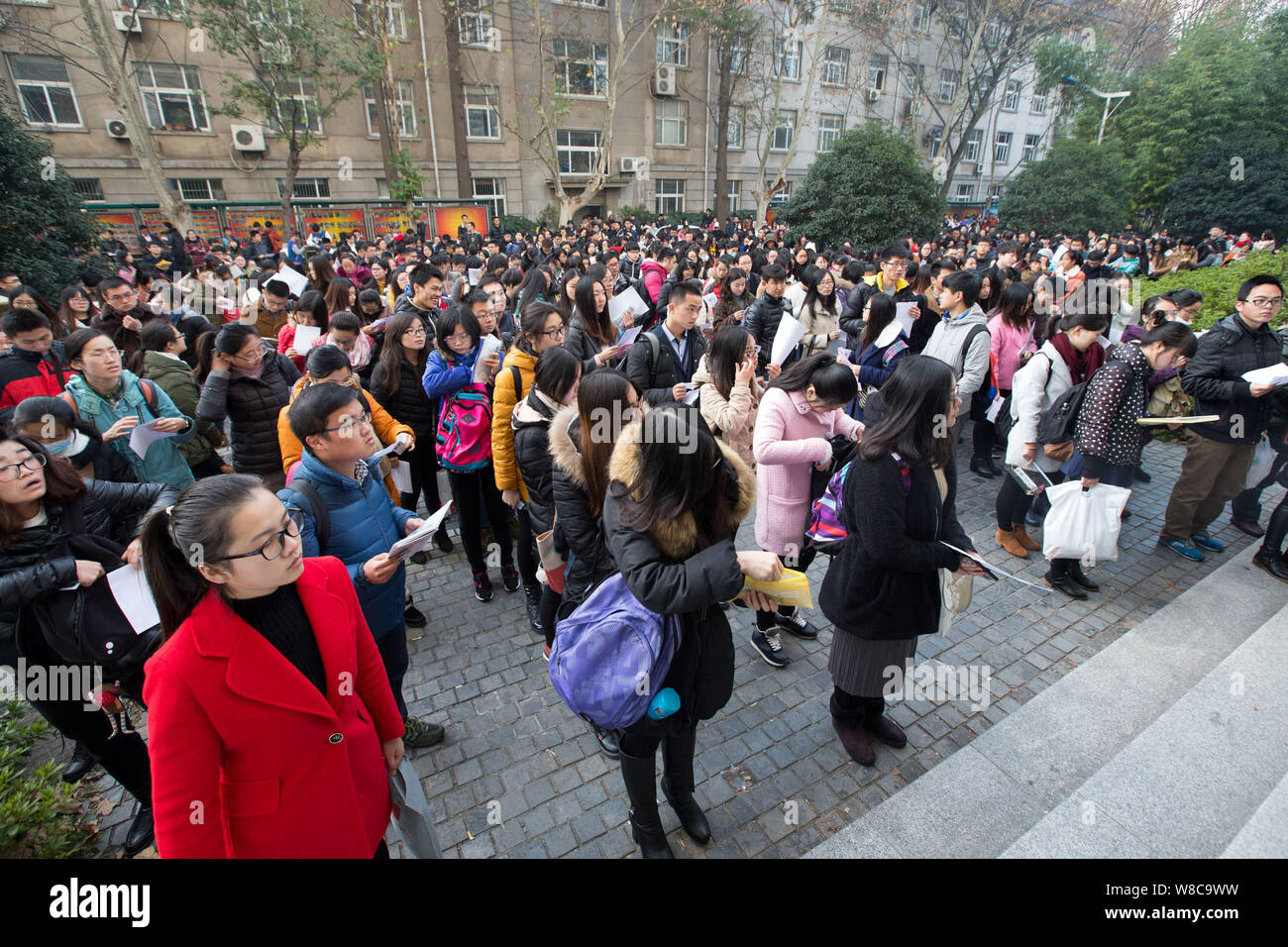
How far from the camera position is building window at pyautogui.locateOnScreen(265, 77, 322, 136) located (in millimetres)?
18453

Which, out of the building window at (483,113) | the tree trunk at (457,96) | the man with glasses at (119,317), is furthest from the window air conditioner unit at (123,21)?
the man with glasses at (119,317)

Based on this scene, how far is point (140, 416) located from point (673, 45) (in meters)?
30.8

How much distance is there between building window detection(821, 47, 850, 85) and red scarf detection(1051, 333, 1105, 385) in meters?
33.4

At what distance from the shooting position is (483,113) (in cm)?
2555

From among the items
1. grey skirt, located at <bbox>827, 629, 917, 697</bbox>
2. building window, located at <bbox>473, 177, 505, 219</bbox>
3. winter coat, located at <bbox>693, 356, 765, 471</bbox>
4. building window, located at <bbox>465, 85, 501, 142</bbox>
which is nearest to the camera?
grey skirt, located at <bbox>827, 629, 917, 697</bbox>

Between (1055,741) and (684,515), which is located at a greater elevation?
(684,515)

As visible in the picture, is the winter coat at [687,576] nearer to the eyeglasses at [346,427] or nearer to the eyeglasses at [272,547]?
the eyeglasses at [272,547]

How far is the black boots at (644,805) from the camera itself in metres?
2.41

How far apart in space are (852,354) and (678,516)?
5058 mm

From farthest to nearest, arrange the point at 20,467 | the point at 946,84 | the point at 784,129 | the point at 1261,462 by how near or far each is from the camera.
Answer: the point at 946,84
the point at 784,129
the point at 1261,462
the point at 20,467

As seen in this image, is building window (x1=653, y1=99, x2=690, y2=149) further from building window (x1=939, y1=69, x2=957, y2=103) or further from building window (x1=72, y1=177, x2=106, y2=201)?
building window (x1=72, y1=177, x2=106, y2=201)

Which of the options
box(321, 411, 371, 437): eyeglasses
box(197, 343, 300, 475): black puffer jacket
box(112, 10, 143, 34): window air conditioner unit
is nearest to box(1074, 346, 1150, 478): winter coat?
box(321, 411, 371, 437): eyeglasses

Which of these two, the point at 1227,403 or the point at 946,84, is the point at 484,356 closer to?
the point at 1227,403

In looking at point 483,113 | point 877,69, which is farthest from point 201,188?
point 877,69
